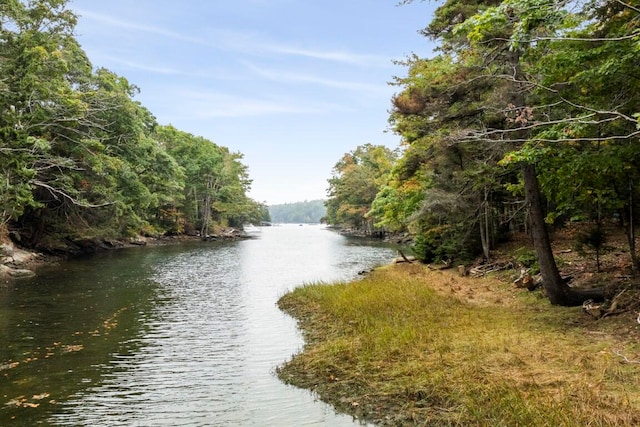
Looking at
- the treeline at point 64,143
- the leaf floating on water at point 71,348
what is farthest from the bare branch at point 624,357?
the treeline at point 64,143

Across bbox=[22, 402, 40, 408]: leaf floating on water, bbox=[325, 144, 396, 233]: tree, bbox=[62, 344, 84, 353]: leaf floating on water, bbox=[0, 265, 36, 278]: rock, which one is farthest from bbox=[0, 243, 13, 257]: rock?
bbox=[325, 144, 396, 233]: tree

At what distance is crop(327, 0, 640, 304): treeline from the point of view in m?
7.46

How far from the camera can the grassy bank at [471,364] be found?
5.75m

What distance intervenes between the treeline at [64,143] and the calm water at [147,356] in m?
6.72

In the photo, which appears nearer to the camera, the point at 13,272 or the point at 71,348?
the point at 71,348

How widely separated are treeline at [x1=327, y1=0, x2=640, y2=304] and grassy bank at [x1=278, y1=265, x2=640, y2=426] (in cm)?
269

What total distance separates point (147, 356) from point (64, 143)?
24902 mm

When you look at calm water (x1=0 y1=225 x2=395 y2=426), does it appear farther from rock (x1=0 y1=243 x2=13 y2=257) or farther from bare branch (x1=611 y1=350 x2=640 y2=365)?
rock (x1=0 y1=243 x2=13 y2=257)

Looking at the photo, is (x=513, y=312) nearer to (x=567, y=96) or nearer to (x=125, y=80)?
(x=567, y=96)

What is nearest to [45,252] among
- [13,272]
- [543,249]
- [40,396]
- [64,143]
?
[64,143]

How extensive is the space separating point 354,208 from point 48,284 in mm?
60383

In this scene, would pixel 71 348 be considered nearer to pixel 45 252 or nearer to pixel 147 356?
pixel 147 356

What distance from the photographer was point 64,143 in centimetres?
2981

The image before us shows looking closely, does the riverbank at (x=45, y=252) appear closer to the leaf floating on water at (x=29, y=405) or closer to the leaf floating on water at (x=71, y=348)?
the leaf floating on water at (x=71, y=348)
